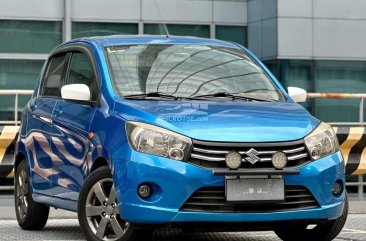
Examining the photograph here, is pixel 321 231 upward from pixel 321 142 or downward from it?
downward

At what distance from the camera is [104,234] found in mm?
7324

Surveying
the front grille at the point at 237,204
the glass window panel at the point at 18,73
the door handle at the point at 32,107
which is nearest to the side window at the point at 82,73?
the door handle at the point at 32,107

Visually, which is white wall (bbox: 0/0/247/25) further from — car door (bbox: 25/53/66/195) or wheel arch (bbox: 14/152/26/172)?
car door (bbox: 25/53/66/195)

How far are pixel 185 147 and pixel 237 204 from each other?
54 centimetres

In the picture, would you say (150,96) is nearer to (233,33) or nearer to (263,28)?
(263,28)

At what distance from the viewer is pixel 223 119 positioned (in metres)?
7.10

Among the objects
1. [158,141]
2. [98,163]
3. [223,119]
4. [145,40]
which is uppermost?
[145,40]

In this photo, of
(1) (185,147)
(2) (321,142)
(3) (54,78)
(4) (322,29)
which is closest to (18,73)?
(4) (322,29)

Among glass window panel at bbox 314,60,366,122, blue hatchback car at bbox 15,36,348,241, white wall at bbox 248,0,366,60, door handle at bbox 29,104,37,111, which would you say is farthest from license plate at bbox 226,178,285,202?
glass window panel at bbox 314,60,366,122

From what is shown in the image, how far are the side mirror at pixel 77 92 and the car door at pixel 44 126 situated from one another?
85 centimetres

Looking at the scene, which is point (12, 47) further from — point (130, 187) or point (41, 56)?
point (130, 187)

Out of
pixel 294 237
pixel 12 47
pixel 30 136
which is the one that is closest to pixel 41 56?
pixel 12 47

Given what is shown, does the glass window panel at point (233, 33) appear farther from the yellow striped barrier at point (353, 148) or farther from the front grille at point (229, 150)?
the front grille at point (229, 150)

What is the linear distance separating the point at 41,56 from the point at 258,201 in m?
17.8
